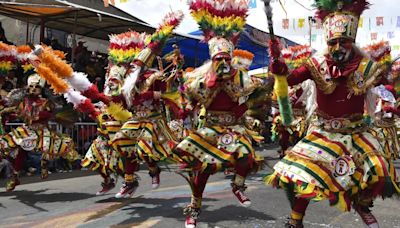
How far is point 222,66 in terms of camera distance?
4949 mm

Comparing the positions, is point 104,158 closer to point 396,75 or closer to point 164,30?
point 164,30

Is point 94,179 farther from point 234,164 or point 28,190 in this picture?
point 234,164

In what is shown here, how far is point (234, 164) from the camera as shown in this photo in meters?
4.88

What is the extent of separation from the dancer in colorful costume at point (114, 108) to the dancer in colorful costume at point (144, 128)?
0.66 ft

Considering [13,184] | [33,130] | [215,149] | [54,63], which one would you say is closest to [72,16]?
[33,130]

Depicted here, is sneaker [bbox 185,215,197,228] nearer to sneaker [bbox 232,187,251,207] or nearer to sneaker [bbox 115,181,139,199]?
sneaker [bbox 232,187,251,207]

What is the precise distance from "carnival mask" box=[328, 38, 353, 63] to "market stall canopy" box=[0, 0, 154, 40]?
6.91 meters

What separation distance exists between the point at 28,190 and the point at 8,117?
1.39 meters

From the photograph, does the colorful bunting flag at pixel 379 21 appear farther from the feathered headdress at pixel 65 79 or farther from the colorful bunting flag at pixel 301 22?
the feathered headdress at pixel 65 79

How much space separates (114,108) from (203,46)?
9.11 meters

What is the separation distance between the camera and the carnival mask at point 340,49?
3.84m

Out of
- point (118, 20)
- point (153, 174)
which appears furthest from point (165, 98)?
point (118, 20)

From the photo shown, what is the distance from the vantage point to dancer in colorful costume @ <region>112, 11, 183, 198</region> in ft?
20.3

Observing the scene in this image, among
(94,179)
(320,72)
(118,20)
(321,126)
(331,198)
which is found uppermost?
(118,20)
